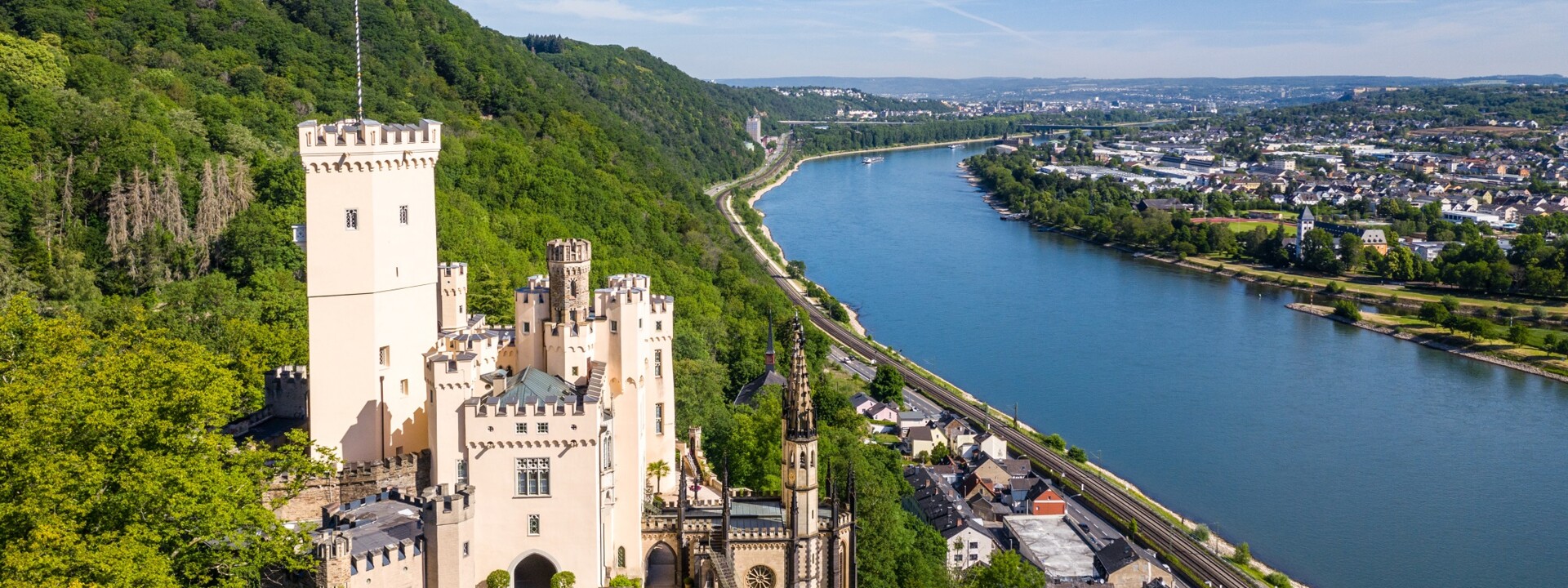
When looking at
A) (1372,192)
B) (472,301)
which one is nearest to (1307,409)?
(472,301)

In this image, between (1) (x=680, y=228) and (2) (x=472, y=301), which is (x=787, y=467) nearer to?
(2) (x=472, y=301)

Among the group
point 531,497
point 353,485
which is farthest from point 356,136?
point 531,497

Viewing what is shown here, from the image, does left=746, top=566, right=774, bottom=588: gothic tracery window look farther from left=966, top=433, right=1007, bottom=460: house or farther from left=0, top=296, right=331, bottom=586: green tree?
left=966, top=433, right=1007, bottom=460: house

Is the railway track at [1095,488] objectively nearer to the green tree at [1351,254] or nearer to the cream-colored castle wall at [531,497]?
the cream-colored castle wall at [531,497]

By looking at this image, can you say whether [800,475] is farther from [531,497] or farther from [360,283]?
[360,283]

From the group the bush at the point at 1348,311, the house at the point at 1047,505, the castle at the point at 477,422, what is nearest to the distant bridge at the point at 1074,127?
the bush at the point at 1348,311

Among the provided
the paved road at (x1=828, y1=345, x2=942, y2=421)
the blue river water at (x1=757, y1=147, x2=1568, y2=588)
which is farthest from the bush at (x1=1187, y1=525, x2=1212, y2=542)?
the paved road at (x1=828, y1=345, x2=942, y2=421)

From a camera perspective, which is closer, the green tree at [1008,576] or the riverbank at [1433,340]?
the green tree at [1008,576]
